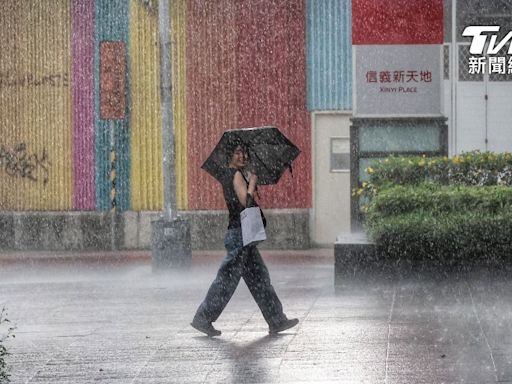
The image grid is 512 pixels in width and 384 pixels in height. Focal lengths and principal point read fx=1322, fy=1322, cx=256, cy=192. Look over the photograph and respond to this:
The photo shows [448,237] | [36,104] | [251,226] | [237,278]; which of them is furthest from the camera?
Result: [36,104]

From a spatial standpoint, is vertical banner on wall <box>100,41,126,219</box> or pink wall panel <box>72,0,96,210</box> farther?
pink wall panel <box>72,0,96,210</box>

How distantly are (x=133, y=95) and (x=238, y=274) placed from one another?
44.0 ft

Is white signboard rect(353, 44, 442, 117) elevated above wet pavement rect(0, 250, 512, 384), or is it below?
above

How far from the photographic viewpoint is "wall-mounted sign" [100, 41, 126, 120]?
25547 mm

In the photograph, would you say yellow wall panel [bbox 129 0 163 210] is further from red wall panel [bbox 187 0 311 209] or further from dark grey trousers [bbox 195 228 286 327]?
dark grey trousers [bbox 195 228 286 327]

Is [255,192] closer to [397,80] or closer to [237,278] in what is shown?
[237,278]

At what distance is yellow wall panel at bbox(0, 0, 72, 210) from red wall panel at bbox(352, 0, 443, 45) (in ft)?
26.7

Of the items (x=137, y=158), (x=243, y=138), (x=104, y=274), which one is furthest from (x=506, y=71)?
(x=243, y=138)

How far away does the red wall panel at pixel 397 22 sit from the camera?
1952cm

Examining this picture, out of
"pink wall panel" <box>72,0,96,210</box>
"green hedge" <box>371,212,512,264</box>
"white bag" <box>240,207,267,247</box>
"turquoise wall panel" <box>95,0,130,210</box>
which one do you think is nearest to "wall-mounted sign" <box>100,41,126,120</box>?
"turquoise wall panel" <box>95,0,130,210</box>

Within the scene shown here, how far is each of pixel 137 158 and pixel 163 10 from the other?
564 centimetres

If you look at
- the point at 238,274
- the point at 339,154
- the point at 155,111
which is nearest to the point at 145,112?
the point at 155,111

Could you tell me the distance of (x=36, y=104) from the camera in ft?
85.0

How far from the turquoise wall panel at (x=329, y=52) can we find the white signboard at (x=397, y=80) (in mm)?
5690
